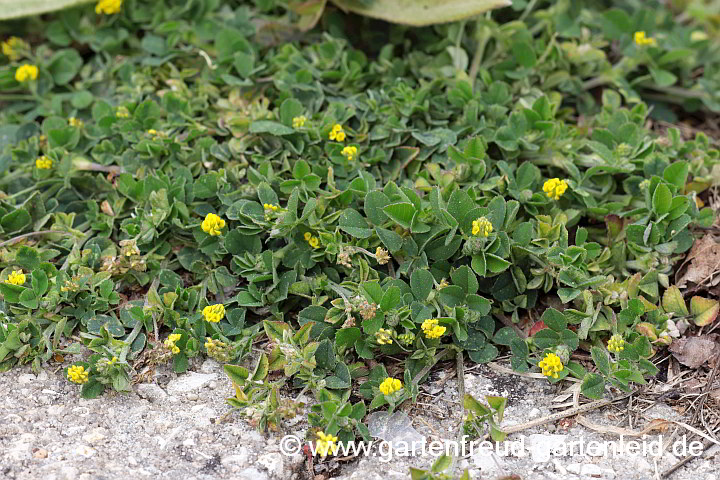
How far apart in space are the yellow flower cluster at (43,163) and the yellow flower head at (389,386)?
1.68 metres

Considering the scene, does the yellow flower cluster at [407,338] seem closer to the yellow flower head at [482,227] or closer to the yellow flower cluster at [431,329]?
the yellow flower cluster at [431,329]

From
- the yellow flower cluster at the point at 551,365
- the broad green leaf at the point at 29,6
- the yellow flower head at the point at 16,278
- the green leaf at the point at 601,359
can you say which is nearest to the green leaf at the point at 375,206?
the yellow flower cluster at the point at 551,365

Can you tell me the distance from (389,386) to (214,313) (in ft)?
2.13

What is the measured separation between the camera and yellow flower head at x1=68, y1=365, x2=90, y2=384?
2.29 m

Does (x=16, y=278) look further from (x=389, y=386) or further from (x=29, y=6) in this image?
(x=29, y=6)

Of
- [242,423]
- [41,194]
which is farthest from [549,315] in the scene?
[41,194]

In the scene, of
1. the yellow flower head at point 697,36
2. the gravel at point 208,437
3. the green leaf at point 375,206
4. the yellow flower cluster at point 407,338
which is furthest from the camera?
the yellow flower head at point 697,36

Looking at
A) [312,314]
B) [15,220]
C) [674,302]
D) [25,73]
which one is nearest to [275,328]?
[312,314]

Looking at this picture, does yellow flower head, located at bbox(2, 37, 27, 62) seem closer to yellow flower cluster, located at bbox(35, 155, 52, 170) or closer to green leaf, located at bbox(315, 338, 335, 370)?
yellow flower cluster, located at bbox(35, 155, 52, 170)

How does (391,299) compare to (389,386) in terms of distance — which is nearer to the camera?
(389,386)

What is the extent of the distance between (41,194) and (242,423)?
1.37 meters

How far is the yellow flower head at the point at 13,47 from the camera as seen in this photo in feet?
11.4

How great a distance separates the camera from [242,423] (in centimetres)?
228

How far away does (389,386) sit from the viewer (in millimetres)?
2240
